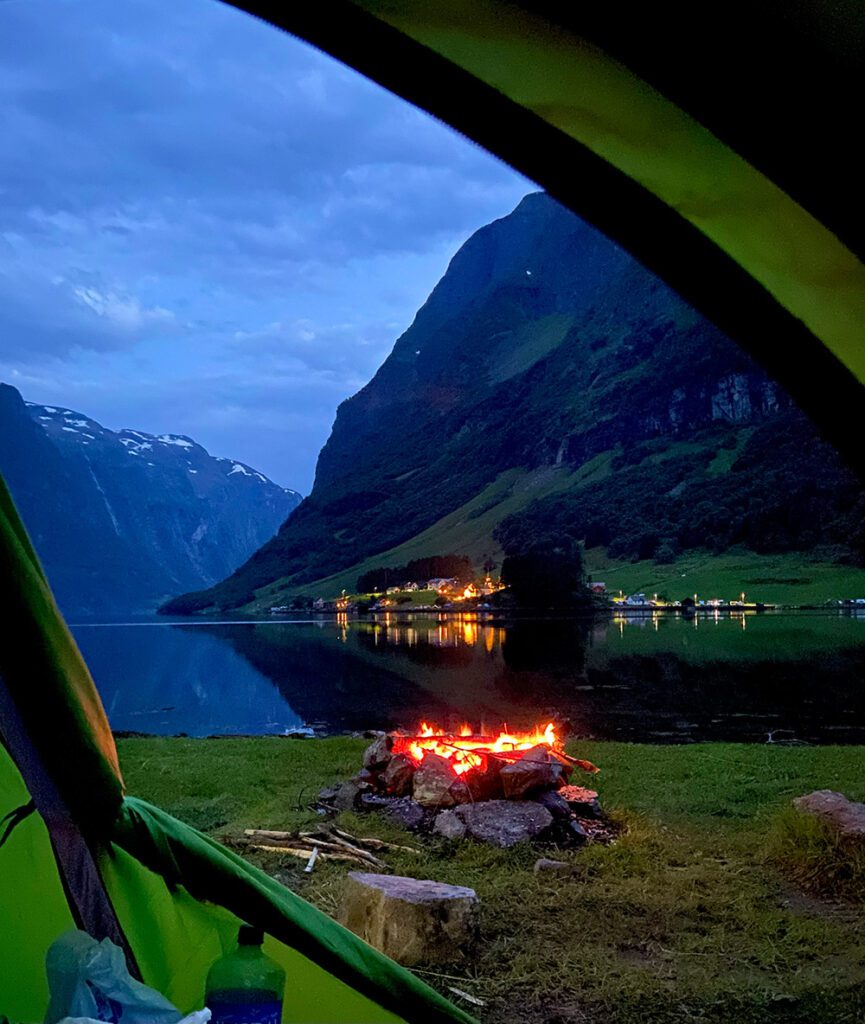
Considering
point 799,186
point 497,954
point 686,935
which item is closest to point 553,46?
point 799,186

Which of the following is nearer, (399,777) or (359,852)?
(359,852)

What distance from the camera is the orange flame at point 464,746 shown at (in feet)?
21.0

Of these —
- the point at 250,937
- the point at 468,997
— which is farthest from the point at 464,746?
the point at 250,937

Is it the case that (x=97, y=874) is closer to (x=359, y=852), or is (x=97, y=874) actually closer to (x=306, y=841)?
(x=359, y=852)

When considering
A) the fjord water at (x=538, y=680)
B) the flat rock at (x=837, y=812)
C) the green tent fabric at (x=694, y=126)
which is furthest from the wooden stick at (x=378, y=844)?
the fjord water at (x=538, y=680)

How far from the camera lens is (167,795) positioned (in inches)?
285

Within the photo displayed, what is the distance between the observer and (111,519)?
128125 millimetres

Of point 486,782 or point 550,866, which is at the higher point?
point 486,782

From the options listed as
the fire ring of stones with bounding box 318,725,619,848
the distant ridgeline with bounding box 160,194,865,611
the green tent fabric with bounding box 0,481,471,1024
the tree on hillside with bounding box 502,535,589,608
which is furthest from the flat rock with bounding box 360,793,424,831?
the tree on hillside with bounding box 502,535,589,608

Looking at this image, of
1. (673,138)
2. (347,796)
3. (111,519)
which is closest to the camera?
(673,138)

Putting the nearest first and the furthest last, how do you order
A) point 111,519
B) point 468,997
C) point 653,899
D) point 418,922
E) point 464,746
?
point 468,997 < point 418,922 < point 653,899 < point 464,746 < point 111,519

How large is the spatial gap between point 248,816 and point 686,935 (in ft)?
11.3

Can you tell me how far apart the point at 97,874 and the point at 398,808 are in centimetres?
433

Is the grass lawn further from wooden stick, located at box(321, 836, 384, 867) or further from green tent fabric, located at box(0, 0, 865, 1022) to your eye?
green tent fabric, located at box(0, 0, 865, 1022)
